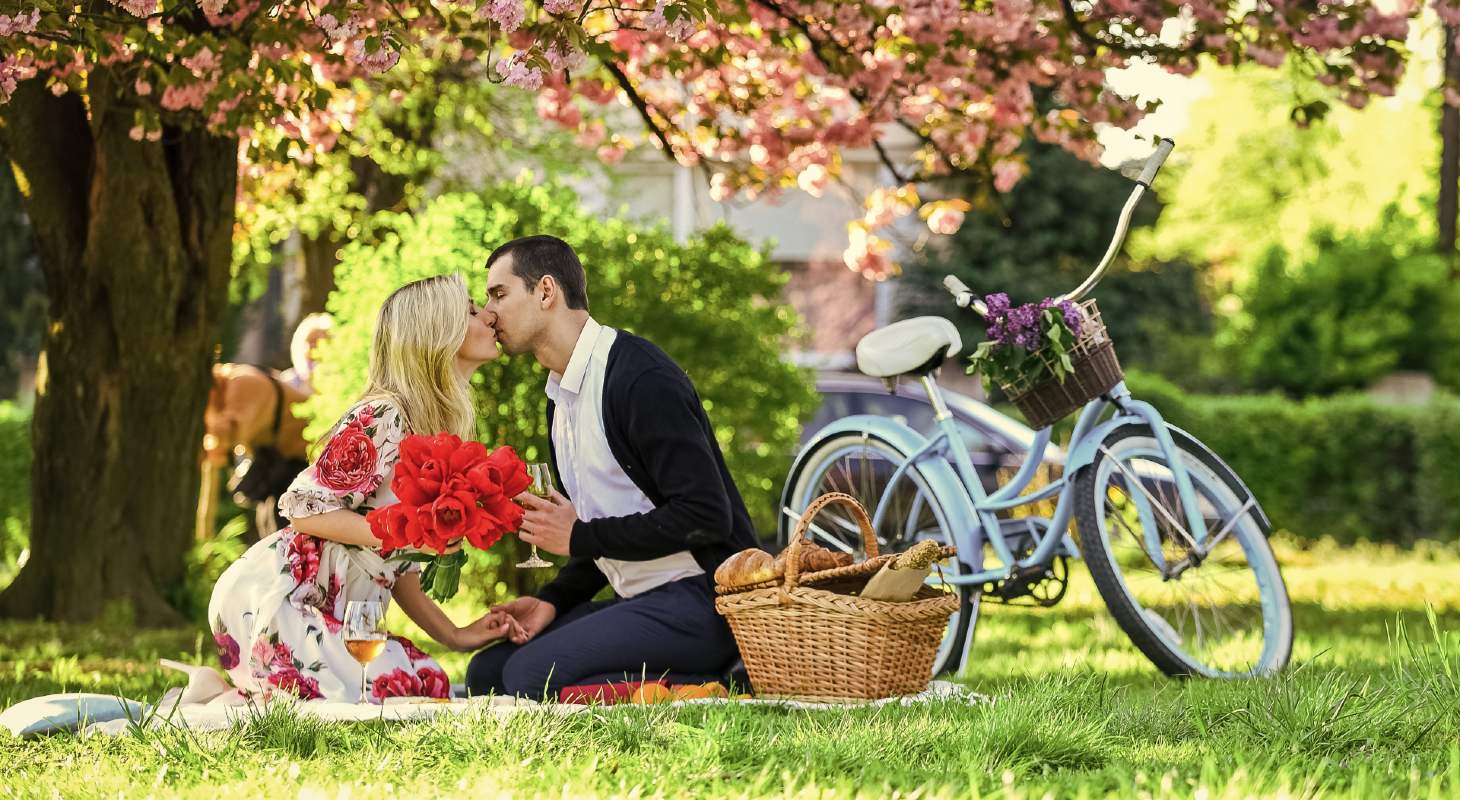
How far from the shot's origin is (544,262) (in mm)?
5070

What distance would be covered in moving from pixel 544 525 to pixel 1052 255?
2206 centimetres

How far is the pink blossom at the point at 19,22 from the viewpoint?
5074mm

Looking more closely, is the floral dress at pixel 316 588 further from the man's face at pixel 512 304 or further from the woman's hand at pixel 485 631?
the man's face at pixel 512 304

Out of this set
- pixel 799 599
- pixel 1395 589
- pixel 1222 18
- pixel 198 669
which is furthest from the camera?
pixel 1395 589

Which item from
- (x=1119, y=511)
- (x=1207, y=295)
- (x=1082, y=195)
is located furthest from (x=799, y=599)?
(x=1207, y=295)

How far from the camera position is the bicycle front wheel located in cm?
530

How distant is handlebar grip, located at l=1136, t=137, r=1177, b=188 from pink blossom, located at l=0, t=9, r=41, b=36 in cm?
350

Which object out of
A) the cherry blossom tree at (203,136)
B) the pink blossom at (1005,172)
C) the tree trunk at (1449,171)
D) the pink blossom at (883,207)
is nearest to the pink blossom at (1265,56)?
the cherry blossom tree at (203,136)

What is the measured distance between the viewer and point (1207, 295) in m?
41.6

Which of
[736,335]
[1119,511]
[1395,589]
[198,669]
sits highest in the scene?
[736,335]

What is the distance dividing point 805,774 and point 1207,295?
40.0 metres

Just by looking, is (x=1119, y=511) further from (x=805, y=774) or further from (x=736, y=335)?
(x=736, y=335)

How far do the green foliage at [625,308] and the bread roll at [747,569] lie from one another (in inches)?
128

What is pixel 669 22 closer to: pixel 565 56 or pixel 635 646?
pixel 565 56
